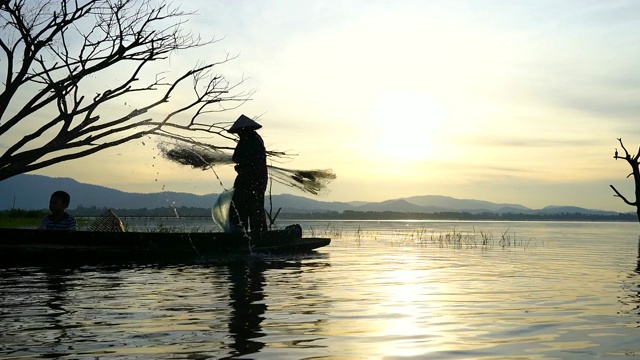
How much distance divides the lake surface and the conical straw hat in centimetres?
370

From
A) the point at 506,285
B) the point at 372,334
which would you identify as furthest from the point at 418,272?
the point at 372,334

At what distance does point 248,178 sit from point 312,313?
9302 millimetres

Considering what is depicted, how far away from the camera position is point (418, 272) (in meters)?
16.1

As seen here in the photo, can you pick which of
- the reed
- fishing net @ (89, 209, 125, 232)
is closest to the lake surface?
fishing net @ (89, 209, 125, 232)

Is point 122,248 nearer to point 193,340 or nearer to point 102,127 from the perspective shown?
A: point 102,127

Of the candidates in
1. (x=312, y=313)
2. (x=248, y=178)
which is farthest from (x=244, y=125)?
(x=312, y=313)

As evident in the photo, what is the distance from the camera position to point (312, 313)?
30.2 feet

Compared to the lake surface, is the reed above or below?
above

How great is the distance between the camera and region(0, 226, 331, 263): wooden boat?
15555 mm

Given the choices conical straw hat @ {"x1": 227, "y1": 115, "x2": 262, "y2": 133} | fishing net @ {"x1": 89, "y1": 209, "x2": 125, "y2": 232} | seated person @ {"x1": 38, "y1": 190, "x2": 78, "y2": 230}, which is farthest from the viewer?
fishing net @ {"x1": 89, "y1": 209, "x2": 125, "y2": 232}

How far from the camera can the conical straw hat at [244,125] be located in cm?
1806

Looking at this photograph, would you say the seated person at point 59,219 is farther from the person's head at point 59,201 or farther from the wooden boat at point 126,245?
the wooden boat at point 126,245

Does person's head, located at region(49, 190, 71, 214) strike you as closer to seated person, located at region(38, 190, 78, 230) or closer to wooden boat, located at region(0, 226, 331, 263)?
seated person, located at region(38, 190, 78, 230)

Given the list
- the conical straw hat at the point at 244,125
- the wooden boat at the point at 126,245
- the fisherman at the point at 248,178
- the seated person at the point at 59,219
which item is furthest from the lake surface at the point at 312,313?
the conical straw hat at the point at 244,125
